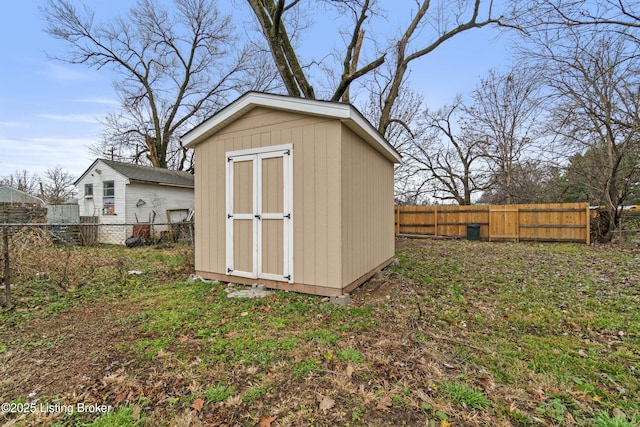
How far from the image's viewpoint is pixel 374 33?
9.16 metres

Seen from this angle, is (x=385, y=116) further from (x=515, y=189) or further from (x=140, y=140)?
(x=140, y=140)

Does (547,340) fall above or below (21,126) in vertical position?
below

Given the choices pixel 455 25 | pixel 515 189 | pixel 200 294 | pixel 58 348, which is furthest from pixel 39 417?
pixel 515 189

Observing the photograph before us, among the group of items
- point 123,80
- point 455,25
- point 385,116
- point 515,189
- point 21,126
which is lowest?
point 515,189

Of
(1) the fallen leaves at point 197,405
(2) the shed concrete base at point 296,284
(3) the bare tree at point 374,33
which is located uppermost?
(3) the bare tree at point 374,33

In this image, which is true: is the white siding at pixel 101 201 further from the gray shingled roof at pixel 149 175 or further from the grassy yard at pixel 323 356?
the grassy yard at pixel 323 356

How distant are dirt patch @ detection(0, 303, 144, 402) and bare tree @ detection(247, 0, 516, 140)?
22.5ft

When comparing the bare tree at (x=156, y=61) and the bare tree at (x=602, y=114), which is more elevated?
the bare tree at (x=156, y=61)

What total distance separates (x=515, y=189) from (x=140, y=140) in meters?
22.2

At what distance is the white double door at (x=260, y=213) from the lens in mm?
3893

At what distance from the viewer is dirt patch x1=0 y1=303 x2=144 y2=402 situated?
1.98 metres

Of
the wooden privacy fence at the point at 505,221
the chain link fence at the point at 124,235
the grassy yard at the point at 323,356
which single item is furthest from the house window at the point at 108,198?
the wooden privacy fence at the point at 505,221

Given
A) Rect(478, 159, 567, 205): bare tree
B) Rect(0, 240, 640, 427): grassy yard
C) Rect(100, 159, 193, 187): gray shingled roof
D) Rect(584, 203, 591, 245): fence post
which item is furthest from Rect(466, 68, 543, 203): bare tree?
Rect(100, 159, 193, 187): gray shingled roof

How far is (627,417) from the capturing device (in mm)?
1648
